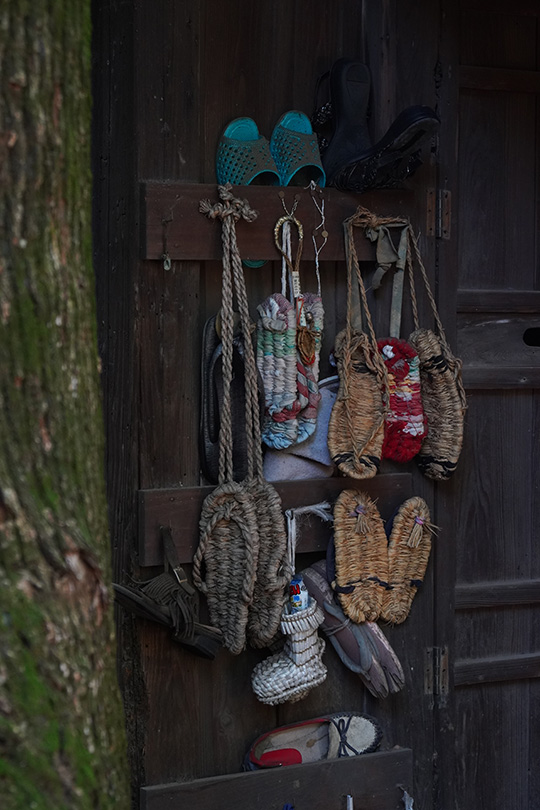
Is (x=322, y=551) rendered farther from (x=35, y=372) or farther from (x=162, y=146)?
(x=35, y=372)

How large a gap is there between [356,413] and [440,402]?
247mm

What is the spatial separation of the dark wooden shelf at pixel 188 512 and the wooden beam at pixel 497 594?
47cm

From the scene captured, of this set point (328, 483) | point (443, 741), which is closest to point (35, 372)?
point (328, 483)

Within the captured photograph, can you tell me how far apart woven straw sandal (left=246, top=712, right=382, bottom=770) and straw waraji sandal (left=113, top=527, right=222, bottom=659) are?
321 millimetres

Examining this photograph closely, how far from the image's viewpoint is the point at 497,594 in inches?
110

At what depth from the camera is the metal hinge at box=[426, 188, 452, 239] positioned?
2664 millimetres

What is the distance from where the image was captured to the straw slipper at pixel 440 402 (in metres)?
2.59

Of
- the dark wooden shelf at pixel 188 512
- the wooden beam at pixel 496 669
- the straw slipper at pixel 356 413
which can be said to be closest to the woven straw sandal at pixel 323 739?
the wooden beam at pixel 496 669

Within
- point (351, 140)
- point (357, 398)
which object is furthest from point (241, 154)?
point (357, 398)

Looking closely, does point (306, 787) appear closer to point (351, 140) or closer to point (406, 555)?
point (406, 555)

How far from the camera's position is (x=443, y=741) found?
2764 millimetres

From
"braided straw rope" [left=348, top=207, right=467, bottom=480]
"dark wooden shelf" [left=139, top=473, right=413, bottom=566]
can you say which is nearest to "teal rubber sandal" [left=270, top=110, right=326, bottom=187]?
"braided straw rope" [left=348, top=207, right=467, bottom=480]

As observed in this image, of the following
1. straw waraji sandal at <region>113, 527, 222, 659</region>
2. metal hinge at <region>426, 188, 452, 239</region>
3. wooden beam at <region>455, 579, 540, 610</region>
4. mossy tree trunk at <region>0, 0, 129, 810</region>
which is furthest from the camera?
wooden beam at <region>455, 579, 540, 610</region>

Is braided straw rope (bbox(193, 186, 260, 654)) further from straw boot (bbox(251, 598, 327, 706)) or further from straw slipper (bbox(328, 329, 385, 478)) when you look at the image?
straw slipper (bbox(328, 329, 385, 478))
